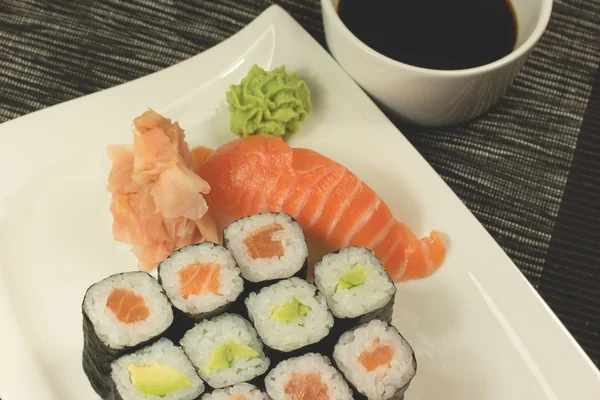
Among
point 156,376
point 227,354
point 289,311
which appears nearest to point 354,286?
point 289,311

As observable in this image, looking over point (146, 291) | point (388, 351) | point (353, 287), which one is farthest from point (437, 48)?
point (146, 291)

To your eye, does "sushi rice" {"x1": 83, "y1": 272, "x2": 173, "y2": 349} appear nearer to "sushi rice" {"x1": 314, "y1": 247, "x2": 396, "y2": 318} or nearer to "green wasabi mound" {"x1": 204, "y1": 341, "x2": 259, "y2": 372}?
"green wasabi mound" {"x1": 204, "y1": 341, "x2": 259, "y2": 372}

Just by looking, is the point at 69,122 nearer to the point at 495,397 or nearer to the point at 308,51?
the point at 308,51

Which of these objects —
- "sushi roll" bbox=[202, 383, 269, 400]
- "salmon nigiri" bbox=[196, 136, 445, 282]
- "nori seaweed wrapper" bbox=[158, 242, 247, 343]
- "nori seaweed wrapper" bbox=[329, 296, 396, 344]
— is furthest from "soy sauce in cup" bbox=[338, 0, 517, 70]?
"sushi roll" bbox=[202, 383, 269, 400]

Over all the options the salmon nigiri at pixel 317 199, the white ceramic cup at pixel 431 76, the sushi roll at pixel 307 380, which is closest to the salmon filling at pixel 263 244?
the salmon nigiri at pixel 317 199

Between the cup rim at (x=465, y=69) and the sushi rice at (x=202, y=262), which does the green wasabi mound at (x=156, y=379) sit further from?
the cup rim at (x=465, y=69)

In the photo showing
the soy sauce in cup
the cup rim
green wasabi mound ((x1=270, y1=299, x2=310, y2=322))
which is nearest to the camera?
green wasabi mound ((x1=270, y1=299, x2=310, y2=322))
